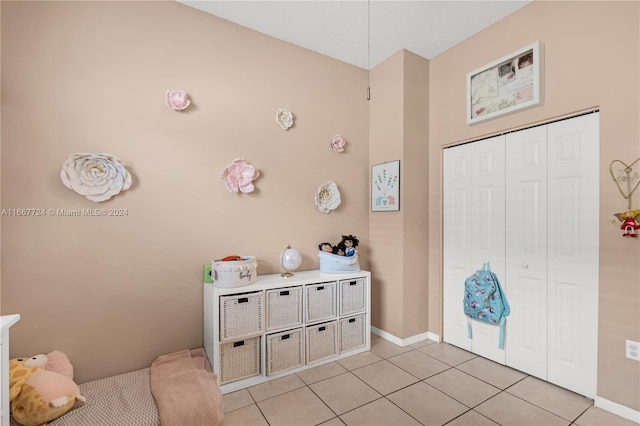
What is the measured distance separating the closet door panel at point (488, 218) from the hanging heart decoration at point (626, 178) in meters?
0.65

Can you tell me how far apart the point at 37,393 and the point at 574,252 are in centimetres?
311

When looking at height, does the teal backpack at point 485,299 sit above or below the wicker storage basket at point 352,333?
above

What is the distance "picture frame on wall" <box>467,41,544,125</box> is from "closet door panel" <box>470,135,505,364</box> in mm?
235

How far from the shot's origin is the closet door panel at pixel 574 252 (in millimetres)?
1863

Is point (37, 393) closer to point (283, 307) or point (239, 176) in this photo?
point (283, 307)

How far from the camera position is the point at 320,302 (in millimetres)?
2395

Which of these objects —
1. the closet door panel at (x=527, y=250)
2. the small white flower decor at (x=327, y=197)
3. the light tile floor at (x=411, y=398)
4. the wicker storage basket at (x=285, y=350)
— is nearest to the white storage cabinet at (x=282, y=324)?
the wicker storage basket at (x=285, y=350)

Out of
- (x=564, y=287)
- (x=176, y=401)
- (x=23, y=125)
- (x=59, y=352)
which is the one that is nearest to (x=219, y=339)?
(x=176, y=401)

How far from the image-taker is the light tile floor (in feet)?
5.64

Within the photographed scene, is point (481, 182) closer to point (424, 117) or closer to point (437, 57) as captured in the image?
point (424, 117)

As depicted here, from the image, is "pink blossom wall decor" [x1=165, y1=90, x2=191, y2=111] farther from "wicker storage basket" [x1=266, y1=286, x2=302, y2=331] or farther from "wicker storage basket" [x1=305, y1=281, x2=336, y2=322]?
"wicker storage basket" [x1=305, y1=281, x2=336, y2=322]

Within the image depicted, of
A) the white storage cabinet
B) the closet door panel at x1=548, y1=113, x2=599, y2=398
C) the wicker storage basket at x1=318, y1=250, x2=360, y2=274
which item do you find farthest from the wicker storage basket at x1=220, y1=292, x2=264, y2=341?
the closet door panel at x1=548, y1=113, x2=599, y2=398

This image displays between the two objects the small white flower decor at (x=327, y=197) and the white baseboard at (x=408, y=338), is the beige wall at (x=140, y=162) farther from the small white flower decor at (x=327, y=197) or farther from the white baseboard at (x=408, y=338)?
the white baseboard at (x=408, y=338)

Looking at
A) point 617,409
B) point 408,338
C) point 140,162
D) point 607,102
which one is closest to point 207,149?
point 140,162
